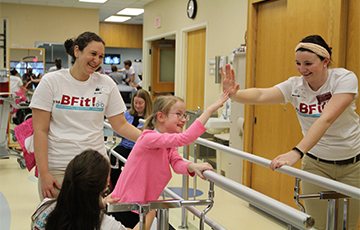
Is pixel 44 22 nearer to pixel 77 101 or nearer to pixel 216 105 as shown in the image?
pixel 77 101

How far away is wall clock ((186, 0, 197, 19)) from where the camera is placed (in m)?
7.16

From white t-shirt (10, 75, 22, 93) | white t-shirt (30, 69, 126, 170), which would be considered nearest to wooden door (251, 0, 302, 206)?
white t-shirt (30, 69, 126, 170)

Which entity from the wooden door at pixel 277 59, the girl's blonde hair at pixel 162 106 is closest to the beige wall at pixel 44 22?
the wooden door at pixel 277 59

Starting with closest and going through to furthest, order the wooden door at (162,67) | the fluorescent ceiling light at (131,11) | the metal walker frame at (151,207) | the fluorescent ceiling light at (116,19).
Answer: the metal walker frame at (151,207) < the wooden door at (162,67) < the fluorescent ceiling light at (131,11) < the fluorescent ceiling light at (116,19)

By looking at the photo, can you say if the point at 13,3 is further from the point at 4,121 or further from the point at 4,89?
the point at 4,121

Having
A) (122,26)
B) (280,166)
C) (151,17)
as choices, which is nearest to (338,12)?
(280,166)

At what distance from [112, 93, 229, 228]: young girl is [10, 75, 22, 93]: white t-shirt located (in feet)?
22.5

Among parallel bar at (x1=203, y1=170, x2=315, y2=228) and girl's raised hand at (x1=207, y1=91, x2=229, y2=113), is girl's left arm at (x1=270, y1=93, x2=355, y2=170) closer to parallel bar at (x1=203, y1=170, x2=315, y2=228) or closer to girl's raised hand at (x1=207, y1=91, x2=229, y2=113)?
girl's raised hand at (x1=207, y1=91, x2=229, y2=113)

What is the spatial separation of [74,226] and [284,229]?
9.05 feet

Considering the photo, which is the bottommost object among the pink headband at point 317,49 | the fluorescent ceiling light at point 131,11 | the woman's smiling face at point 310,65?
the woman's smiling face at point 310,65

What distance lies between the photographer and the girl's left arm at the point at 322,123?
189 centimetres

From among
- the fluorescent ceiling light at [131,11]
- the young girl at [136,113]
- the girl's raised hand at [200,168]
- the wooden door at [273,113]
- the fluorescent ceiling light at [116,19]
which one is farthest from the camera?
the fluorescent ceiling light at [116,19]

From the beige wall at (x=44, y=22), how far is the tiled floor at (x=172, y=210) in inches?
271

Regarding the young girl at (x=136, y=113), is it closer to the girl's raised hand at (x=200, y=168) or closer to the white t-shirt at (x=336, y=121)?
the white t-shirt at (x=336, y=121)
